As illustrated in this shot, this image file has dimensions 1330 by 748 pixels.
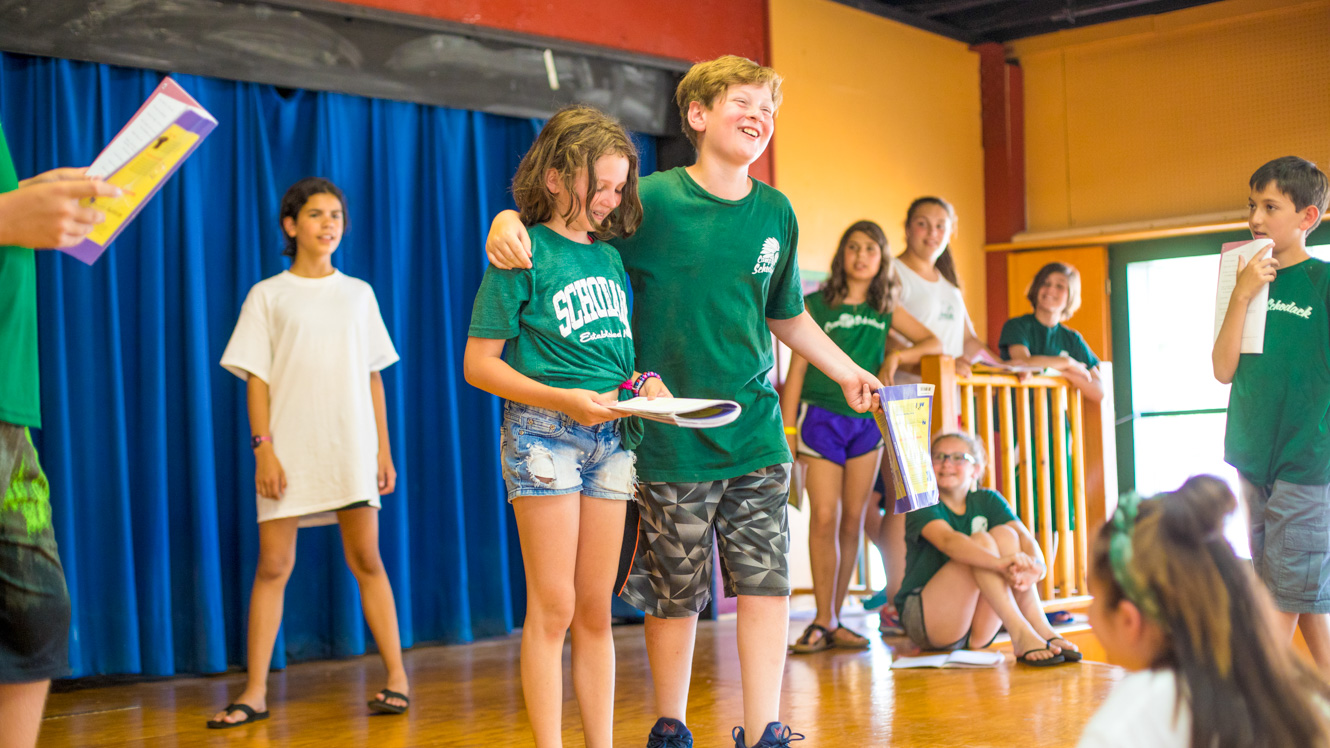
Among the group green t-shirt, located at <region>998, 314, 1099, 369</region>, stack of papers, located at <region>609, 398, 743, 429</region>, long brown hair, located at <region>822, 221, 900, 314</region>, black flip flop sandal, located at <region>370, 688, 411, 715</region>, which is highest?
long brown hair, located at <region>822, 221, 900, 314</region>

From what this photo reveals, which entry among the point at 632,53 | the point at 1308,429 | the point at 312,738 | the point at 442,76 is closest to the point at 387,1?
the point at 442,76

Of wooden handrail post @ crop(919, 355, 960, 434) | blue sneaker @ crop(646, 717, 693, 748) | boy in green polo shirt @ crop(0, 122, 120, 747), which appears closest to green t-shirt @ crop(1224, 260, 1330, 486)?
wooden handrail post @ crop(919, 355, 960, 434)

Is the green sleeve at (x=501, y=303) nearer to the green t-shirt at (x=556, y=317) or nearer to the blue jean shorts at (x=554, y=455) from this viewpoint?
the green t-shirt at (x=556, y=317)

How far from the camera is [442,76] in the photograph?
398 cm

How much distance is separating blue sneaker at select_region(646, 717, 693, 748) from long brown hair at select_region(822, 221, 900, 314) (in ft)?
6.55

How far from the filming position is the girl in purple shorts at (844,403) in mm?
3699

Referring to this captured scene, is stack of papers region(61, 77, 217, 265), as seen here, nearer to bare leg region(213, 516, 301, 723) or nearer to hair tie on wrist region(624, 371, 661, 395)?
hair tie on wrist region(624, 371, 661, 395)

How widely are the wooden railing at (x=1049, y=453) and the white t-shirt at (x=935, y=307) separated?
20 centimetres

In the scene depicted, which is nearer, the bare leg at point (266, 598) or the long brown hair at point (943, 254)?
the bare leg at point (266, 598)

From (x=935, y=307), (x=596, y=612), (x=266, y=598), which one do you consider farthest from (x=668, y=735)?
(x=935, y=307)

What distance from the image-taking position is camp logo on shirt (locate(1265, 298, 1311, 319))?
102 inches

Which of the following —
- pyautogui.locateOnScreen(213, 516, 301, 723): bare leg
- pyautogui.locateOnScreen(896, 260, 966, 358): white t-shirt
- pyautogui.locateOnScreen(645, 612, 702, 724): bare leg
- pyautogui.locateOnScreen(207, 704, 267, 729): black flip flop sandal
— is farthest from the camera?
pyautogui.locateOnScreen(896, 260, 966, 358): white t-shirt

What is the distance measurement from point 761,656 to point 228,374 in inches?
90.5

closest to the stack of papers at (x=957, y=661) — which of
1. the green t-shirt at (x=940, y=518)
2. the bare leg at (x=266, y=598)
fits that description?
the green t-shirt at (x=940, y=518)
